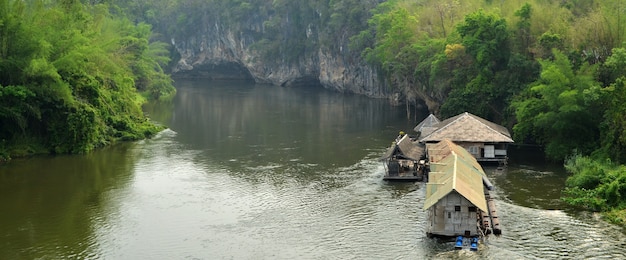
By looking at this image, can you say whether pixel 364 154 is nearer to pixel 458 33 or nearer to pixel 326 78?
pixel 458 33

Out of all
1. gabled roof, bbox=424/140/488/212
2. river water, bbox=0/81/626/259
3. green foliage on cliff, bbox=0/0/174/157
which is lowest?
river water, bbox=0/81/626/259

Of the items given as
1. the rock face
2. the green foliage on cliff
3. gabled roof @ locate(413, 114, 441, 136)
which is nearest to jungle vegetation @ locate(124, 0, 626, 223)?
gabled roof @ locate(413, 114, 441, 136)

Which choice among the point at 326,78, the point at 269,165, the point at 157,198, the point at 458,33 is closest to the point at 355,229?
the point at 157,198

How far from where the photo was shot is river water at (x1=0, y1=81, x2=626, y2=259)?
23.0 meters

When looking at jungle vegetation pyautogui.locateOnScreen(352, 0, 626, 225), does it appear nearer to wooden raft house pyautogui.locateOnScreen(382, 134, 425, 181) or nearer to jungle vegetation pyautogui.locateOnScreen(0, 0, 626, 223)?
jungle vegetation pyautogui.locateOnScreen(0, 0, 626, 223)

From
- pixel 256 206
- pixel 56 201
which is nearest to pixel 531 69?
pixel 256 206

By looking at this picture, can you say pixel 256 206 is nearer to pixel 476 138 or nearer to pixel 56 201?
pixel 56 201

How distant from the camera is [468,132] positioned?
35.0 meters

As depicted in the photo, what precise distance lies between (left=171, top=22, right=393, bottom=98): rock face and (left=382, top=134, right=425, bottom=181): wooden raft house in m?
33.0

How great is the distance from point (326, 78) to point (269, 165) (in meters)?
44.0

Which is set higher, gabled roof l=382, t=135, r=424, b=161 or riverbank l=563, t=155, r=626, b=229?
gabled roof l=382, t=135, r=424, b=161

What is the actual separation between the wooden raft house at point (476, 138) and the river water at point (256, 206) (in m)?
1.12

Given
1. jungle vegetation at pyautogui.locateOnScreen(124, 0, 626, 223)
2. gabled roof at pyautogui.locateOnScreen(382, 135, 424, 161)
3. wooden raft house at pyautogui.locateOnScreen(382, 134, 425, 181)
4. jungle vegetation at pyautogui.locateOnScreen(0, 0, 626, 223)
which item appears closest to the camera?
jungle vegetation at pyautogui.locateOnScreen(124, 0, 626, 223)

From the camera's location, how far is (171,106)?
212 feet
